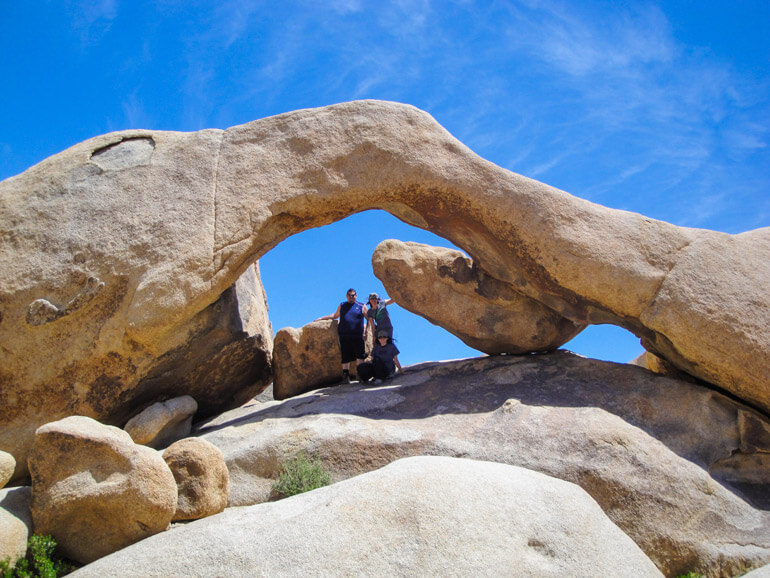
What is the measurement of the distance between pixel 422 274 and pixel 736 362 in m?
4.30

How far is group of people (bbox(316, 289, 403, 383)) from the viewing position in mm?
10008

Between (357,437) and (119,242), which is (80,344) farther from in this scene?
(357,437)

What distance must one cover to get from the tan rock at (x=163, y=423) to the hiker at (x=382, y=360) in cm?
253

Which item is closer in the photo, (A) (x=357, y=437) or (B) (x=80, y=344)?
(A) (x=357, y=437)

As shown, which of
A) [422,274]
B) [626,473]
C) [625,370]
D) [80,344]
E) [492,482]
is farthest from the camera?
[422,274]

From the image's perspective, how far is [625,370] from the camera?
29.8 feet

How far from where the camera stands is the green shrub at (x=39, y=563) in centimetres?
520

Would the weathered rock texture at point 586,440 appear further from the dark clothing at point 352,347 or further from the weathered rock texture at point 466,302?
the dark clothing at point 352,347

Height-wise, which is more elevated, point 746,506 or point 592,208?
point 592,208

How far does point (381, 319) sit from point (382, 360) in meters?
0.61

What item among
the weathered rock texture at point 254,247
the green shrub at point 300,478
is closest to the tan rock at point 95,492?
the green shrub at point 300,478

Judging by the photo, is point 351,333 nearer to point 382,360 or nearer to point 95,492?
point 382,360

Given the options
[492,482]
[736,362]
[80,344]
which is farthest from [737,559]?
[80,344]

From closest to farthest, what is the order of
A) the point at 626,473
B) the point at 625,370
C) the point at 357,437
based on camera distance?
the point at 626,473 → the point at 357,437 → the point at 625,370
